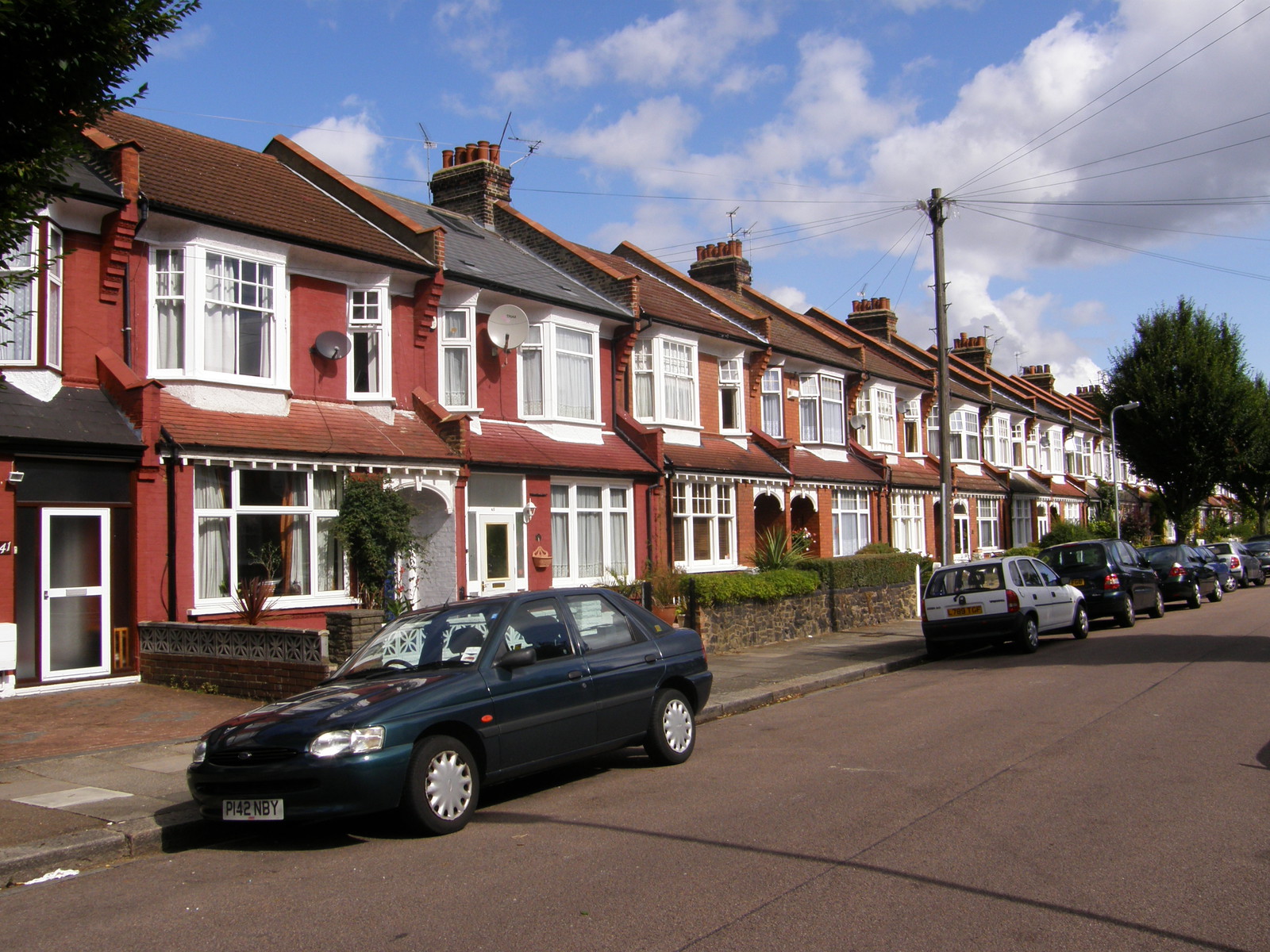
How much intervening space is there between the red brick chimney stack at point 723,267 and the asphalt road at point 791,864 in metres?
24.6

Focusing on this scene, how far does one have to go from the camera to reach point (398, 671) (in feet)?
24.9

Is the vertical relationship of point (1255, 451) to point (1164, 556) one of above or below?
above

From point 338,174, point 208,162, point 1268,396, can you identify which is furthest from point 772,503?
point 1268,396

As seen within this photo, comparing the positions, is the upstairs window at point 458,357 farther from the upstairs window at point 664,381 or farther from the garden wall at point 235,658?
the garden wall at point 235,658

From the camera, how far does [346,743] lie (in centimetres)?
647

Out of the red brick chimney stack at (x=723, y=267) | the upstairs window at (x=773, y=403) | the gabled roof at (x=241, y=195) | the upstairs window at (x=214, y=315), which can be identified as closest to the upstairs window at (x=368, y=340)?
the gabled roof at (x=241, y=195)

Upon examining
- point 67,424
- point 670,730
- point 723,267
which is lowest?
point 670,730

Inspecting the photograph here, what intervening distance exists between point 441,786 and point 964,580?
12.4 m

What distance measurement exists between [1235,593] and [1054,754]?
28.5m

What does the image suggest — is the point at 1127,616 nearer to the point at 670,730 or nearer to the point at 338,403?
the point at 670,730

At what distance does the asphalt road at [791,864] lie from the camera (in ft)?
15.8

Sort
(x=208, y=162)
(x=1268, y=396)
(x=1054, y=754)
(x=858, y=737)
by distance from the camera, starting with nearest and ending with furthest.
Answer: (x=1054, y=754), (x=858, y=737), (x=208, y=162), (x=1268, y=396)

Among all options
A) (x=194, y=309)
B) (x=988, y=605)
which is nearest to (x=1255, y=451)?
(x=988, y=605)

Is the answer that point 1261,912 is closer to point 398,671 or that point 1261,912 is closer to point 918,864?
point 918,864
